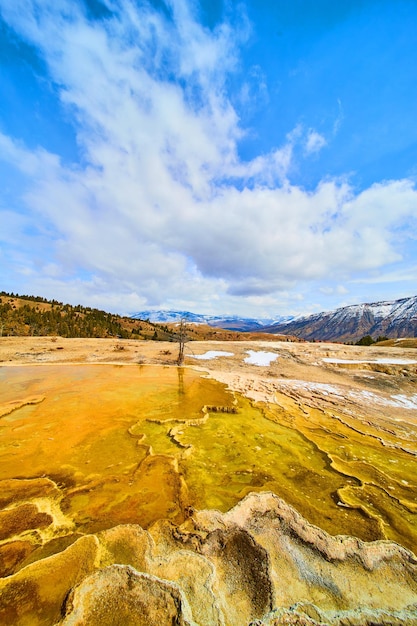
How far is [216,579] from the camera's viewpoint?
4789mm

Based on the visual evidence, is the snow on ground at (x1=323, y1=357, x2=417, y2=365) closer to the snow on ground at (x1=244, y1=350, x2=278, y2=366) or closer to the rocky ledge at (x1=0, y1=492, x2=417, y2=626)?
the snow on ground at (x1=244, y1=350, x2=278, y2=366)

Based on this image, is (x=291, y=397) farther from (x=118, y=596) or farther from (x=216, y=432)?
(x=118, y=596)

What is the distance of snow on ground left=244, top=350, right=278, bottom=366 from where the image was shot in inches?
1182

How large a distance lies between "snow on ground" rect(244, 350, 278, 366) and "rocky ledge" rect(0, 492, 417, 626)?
2392cm

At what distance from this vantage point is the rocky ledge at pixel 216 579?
164 inches

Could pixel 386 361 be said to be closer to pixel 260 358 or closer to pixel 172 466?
pixel 260 358

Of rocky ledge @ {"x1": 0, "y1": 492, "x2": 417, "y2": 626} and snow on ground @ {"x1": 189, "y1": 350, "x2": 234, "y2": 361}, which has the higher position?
snow on ground @ {"x1": 189, "y1": 350, "x2": 234, "y2": 361}

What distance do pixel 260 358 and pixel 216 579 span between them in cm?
Answer: 2807

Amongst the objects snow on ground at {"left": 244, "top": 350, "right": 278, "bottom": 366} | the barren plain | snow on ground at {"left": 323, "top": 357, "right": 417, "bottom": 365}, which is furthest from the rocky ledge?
snow on ground at {"left": 323, "top": 357, "right": 417, "bottom": 365}

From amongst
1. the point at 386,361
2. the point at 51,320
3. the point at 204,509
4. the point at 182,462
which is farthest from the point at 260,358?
the point at 51,320

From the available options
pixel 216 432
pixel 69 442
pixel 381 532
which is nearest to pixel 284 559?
pixel 381 532

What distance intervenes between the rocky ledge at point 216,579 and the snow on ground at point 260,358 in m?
23.9

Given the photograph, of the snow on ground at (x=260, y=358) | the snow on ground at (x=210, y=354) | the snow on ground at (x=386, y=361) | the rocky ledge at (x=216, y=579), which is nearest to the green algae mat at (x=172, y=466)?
the rocky ledge at (x=216, y=579)

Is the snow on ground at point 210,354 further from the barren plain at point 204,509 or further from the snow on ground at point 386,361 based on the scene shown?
the barren plain at point 204,509
